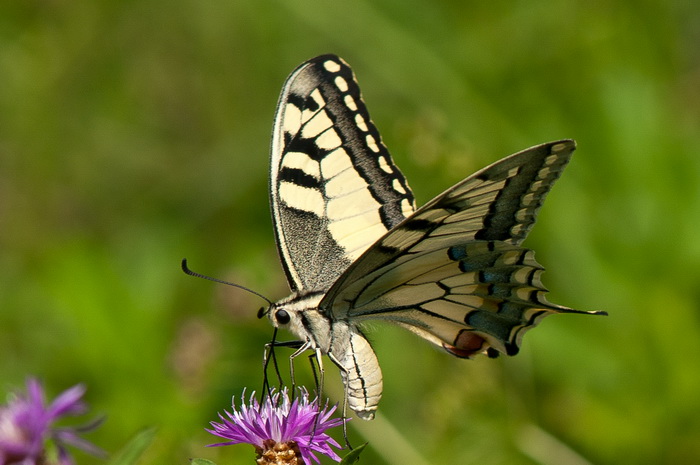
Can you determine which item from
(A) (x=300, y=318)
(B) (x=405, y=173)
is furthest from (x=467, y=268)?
(B) (x=405, y=173)

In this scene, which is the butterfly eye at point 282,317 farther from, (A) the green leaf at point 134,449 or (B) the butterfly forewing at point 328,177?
(A) the green leaf at point 134,449

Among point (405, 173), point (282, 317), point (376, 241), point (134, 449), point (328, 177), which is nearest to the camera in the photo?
point (134, 449)

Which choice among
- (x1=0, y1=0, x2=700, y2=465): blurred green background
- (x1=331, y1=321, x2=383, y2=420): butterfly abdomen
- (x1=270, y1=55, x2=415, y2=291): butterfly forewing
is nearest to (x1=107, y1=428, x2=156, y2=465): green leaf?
(x1=0, y1=0, x2=700, y2=465): blurred green background

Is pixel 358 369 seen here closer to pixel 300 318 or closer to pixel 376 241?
pixel 300 318

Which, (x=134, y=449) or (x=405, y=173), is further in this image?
(x=405, y=173)

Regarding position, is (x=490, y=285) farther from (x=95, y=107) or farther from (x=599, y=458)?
(x=95, y=107)

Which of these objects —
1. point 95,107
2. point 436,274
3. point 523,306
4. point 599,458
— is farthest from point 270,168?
point 95,107
